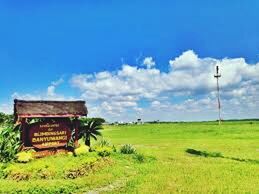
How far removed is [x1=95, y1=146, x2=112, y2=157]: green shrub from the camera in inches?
899

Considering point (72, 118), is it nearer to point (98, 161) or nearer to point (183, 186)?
point (98, 161)

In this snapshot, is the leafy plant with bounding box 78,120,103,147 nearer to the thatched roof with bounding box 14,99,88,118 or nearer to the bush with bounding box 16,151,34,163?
the thatched roof with bounding box 14,99,88,118

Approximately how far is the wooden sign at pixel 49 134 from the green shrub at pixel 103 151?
81.0 inches

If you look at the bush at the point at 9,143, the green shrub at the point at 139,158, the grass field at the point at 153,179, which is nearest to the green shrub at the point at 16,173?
the grass field at the point at 153,179

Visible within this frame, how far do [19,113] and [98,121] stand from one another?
6.24m

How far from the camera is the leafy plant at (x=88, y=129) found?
84.6ft

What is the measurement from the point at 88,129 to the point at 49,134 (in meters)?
3.64

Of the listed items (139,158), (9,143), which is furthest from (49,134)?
(139,158)

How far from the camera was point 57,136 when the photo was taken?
77.3ft

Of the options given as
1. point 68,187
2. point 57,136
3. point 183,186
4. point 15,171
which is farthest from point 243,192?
point 57,136

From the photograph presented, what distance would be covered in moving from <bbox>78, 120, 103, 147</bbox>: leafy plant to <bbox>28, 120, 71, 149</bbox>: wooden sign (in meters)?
1.82

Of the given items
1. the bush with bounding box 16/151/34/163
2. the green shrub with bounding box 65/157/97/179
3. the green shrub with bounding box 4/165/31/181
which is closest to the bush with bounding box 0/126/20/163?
the bush with bounding box 16/151/34/163

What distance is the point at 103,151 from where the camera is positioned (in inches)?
915

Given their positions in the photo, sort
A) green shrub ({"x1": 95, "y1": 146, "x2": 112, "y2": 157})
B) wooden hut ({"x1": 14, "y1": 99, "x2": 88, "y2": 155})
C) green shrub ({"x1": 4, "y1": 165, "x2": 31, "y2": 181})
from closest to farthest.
Result: green shrub ({"x1": 4, "y1": 165, "x2": 31, "y2": 181}) < wooden hut ({"x1": 14, "y1": 99, "x2": 88, "y2": 155}) < green shrub ({"x1": 95, "y1": 146, "x2": 112, "y2": 157})
